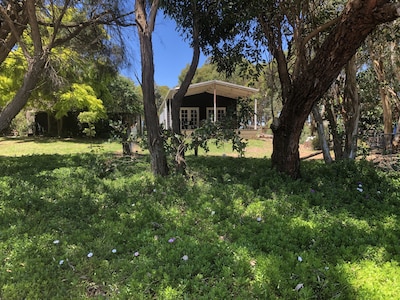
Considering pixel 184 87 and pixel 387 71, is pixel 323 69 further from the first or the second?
pixel 387 71

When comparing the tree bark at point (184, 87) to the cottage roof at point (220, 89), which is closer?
the tree bark at point (184, 87)

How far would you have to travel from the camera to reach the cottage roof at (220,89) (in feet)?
58.9

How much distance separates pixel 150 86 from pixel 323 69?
8.66 ft

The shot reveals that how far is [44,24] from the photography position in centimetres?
760

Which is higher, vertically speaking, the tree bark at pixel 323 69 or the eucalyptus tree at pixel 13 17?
the eucalyptus tree at pixel 13 17

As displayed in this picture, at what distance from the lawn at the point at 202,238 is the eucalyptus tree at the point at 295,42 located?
75 cm

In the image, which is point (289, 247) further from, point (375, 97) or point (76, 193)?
point (375, 97)

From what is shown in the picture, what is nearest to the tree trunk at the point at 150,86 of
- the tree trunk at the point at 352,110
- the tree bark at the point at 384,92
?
the tree trunk at the point at 352,110

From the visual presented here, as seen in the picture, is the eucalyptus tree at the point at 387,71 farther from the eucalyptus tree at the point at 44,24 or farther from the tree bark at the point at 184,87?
the eucalyptus tree at the point at 44,24

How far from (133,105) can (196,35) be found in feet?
70.7

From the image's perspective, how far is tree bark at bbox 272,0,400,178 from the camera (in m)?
3.56

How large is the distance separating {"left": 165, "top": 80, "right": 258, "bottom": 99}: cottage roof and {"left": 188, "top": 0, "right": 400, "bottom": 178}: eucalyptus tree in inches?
405

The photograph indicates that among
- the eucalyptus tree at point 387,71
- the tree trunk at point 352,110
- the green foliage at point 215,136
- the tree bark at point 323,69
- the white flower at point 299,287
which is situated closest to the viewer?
the white flower at point 299,287

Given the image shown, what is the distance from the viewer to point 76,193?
448 centimetres
